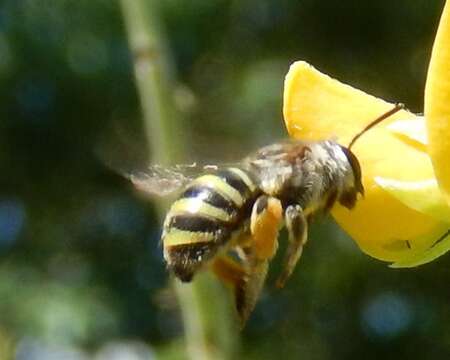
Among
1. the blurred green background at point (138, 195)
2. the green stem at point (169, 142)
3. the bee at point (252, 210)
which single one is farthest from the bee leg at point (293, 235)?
the blurred green background at point (138, 195)

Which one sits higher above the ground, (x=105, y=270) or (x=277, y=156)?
(x=277, y=156)

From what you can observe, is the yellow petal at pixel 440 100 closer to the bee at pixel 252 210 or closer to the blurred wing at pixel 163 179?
the bee at pixel 252 210

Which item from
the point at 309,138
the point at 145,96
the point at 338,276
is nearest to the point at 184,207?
the point at 309,138

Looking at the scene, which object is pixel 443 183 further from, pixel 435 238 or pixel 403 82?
pixel 403 82

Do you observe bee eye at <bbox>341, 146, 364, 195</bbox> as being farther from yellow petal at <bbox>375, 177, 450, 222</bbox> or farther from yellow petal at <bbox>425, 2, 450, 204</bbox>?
yellow petal at <bbox>425, 2, 450, 204</bbox>

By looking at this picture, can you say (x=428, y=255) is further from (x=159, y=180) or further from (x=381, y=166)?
(x=159, y=180)

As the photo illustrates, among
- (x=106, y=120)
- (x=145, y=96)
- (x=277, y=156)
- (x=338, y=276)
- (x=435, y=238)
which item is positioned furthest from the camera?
(x=106, y=120)

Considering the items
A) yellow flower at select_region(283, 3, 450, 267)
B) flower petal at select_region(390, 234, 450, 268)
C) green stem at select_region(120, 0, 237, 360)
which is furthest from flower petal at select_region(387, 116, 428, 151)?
green stem at select_region(120, 0, 237, 360)
